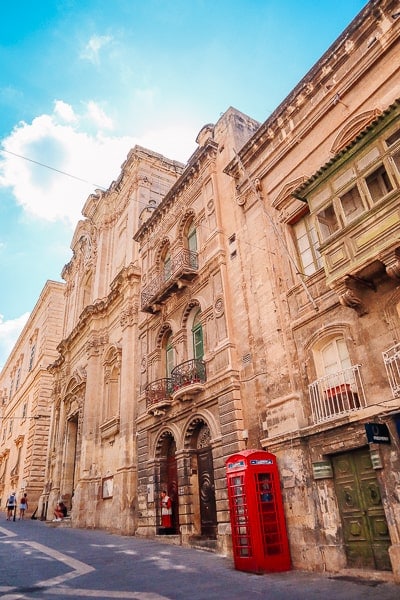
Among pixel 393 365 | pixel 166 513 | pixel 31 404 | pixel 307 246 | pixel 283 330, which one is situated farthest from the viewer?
pixel 31 404

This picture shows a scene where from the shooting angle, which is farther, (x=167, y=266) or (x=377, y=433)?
(x=167, y=266)

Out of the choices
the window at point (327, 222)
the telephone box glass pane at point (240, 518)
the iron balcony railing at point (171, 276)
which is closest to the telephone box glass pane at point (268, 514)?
the telephone box glass pane at point (240, 518)

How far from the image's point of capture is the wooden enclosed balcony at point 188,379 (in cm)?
1344

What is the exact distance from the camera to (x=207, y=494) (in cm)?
1287

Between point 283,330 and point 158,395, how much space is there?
6160 mm

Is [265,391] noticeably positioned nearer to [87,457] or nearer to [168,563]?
[168,563]

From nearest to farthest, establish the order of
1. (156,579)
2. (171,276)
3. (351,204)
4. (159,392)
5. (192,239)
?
(156,579), (351,204), (159,392), (171,276), (192,239)

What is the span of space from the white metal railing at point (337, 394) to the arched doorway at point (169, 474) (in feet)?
22.8

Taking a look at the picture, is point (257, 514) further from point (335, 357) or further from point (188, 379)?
point (188, 379)

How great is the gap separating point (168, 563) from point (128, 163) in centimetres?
2153

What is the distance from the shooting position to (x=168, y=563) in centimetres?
955

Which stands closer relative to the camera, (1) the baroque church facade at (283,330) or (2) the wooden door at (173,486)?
(1) the baroque church facade at (283,330)

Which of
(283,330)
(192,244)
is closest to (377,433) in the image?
(283,330)

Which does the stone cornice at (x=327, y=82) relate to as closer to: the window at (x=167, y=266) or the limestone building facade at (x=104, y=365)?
the window at (x=167, y=266)
